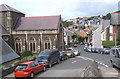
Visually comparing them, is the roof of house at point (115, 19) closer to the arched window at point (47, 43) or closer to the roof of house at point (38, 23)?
the roof of house at point (38, 23)

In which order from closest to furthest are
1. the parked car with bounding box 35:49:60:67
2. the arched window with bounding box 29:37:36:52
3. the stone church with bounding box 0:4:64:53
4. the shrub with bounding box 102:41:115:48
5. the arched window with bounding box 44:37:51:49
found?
the parked car with bounding box 35:49:60:67 → the stone church with bounding box 0:4:64:53 → the arched window with bounding box 44:37:51:49 → the arched window with bounding box 29:37:36:52 → the shrub with bounding box 102:41:115:48

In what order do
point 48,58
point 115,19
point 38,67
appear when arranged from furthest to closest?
point 115,19
point 48,58
point 38,67

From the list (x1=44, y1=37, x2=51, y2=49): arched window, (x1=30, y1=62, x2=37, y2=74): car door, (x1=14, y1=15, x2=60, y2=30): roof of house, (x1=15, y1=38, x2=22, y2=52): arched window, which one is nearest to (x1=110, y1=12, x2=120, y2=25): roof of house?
(x1=14, y1=15, x2=60, y2=30): roof of house

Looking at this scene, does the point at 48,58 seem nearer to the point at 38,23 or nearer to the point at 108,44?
the point at 38,23

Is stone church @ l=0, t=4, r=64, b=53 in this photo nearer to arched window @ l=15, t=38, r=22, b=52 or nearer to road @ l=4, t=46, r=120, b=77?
arched window @ l=15, t=38, r=22, b=52

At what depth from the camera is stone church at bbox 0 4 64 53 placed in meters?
49.8

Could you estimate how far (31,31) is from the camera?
2012 inches

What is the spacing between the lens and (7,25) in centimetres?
5316

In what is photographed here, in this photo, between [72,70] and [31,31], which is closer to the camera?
[72,70]

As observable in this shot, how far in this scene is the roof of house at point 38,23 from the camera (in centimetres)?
5044

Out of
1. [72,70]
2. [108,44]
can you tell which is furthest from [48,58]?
[108,44]

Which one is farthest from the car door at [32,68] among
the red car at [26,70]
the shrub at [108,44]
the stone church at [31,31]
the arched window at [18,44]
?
the shrub at [108,44]

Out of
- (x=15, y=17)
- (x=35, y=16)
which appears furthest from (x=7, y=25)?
(x=35, y=16)

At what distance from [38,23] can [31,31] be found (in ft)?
11.2
